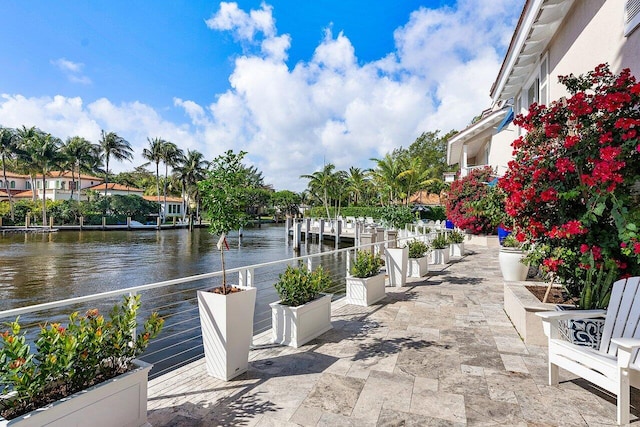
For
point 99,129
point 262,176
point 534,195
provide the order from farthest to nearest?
point 262,176 < point 99,129 < point 534,195

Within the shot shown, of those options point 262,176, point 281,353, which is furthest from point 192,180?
point 281,353

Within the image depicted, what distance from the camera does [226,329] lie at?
290cm

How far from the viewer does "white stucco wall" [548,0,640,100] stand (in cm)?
405

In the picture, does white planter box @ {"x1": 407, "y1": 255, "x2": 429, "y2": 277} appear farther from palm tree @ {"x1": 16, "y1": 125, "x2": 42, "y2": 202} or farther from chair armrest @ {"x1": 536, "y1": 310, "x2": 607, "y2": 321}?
palm tree @ {"x1": 16, "y1": 125, "x2": 42, "y2": 202}

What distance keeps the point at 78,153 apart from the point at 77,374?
160ft

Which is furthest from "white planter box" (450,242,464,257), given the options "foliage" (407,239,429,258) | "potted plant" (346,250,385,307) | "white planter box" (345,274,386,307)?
"white planter box" (345,274,386,307)

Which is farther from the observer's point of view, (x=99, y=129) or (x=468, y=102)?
(x=99, y=129)

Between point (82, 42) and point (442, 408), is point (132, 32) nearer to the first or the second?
point (82, 42)

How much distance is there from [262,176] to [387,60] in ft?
180

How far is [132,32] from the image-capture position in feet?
36.4

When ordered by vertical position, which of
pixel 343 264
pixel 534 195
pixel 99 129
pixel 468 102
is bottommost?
pixel 343 264

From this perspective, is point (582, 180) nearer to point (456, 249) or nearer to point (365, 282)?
point (365, 282)

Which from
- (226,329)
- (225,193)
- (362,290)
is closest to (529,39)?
(362,290)

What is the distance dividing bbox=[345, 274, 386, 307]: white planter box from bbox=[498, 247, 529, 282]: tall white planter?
219 cm
